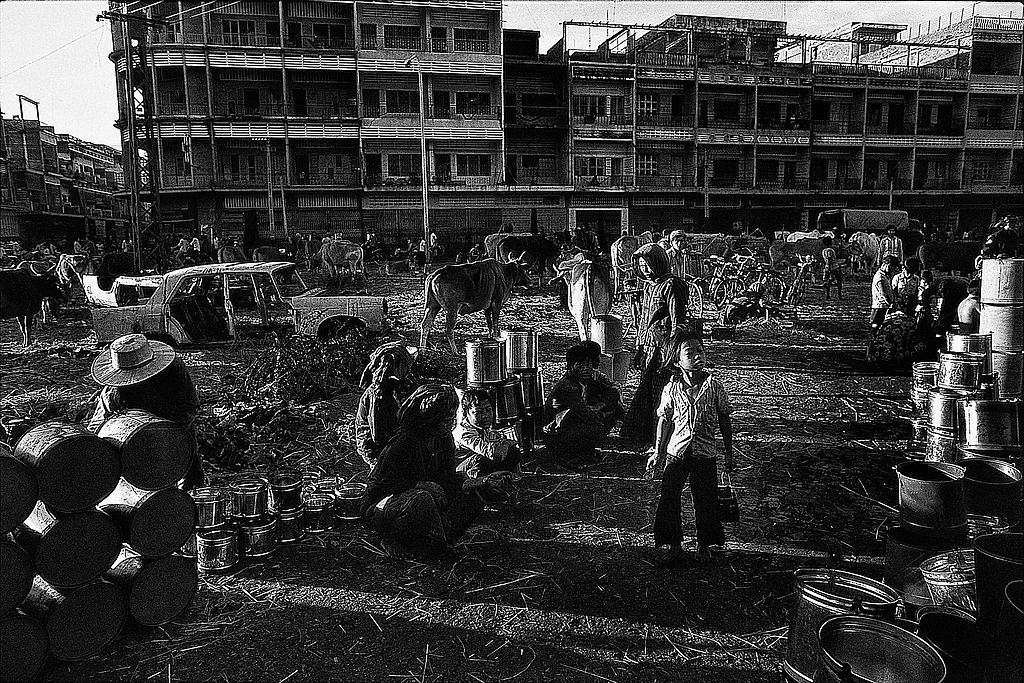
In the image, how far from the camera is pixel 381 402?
17.9ft

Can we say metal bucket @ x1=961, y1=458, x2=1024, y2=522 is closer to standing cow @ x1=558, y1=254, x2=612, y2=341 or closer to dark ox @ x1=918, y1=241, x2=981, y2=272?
standing cow @ x1=558, y1=254, x2=612, y2=341

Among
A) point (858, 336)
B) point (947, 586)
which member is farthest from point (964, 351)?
point (858, 336)

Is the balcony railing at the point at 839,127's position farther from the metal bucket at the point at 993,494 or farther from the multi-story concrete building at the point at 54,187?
the multi-story concrete building at the point at 54,187

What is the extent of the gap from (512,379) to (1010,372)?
4.72 m

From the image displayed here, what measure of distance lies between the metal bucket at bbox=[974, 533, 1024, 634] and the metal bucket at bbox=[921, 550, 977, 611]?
416 mm

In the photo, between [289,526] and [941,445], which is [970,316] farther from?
[289,526]

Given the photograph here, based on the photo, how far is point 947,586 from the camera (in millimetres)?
3570

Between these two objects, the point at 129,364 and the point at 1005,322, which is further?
the point at 1005,322

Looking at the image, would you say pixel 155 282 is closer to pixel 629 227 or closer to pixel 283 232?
pixel 283 232

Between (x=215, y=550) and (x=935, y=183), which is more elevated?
(x=935, y=183)

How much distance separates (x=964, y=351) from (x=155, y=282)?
12.6m

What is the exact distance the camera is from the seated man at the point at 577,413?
6555mm

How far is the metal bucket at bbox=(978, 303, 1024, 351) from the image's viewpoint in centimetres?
659

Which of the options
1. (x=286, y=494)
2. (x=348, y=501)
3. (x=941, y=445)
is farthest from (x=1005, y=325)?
(x=286, y=494)
